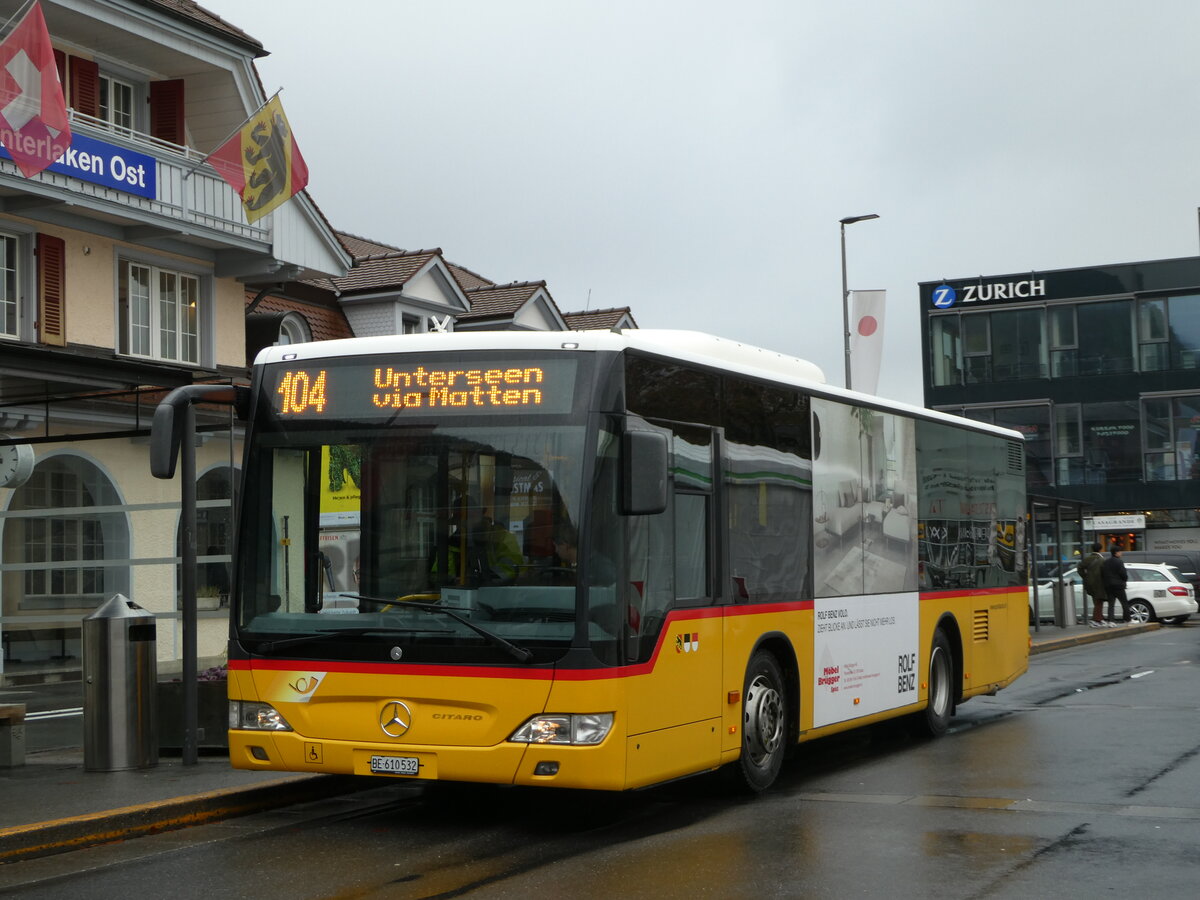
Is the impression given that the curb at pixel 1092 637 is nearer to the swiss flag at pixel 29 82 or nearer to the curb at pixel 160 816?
the swiss flag at pixel 29 82

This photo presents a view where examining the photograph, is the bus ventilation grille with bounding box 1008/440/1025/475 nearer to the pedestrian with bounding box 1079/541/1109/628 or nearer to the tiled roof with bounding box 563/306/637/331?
the pedestrian with bounding box 1079/541/1109/628

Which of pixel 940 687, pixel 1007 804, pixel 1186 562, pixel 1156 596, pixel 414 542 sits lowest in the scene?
pixel 1007 804

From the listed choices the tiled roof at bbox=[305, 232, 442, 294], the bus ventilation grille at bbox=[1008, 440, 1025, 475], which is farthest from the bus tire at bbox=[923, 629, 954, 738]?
the tiled roof at bbox=[305, 232, 442, 294]

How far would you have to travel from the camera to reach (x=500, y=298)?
126ft

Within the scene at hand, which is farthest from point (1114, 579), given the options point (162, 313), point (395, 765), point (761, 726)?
point (395, 765)

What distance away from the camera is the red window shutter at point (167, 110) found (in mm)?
25750

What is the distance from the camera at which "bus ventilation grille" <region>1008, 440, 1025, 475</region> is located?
54.0 ft

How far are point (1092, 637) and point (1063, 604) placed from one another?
3.80 m

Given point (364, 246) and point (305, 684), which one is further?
point (364, 246)

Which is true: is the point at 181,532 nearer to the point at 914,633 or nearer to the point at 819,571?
the point at 819,571

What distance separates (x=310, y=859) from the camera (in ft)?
27.5

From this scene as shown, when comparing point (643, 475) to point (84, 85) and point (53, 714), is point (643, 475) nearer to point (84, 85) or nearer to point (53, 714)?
point (53, 714)

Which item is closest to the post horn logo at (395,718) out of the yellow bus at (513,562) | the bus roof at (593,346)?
the yellow bus at (513,562)

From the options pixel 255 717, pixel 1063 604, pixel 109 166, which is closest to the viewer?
pixel 255 717
